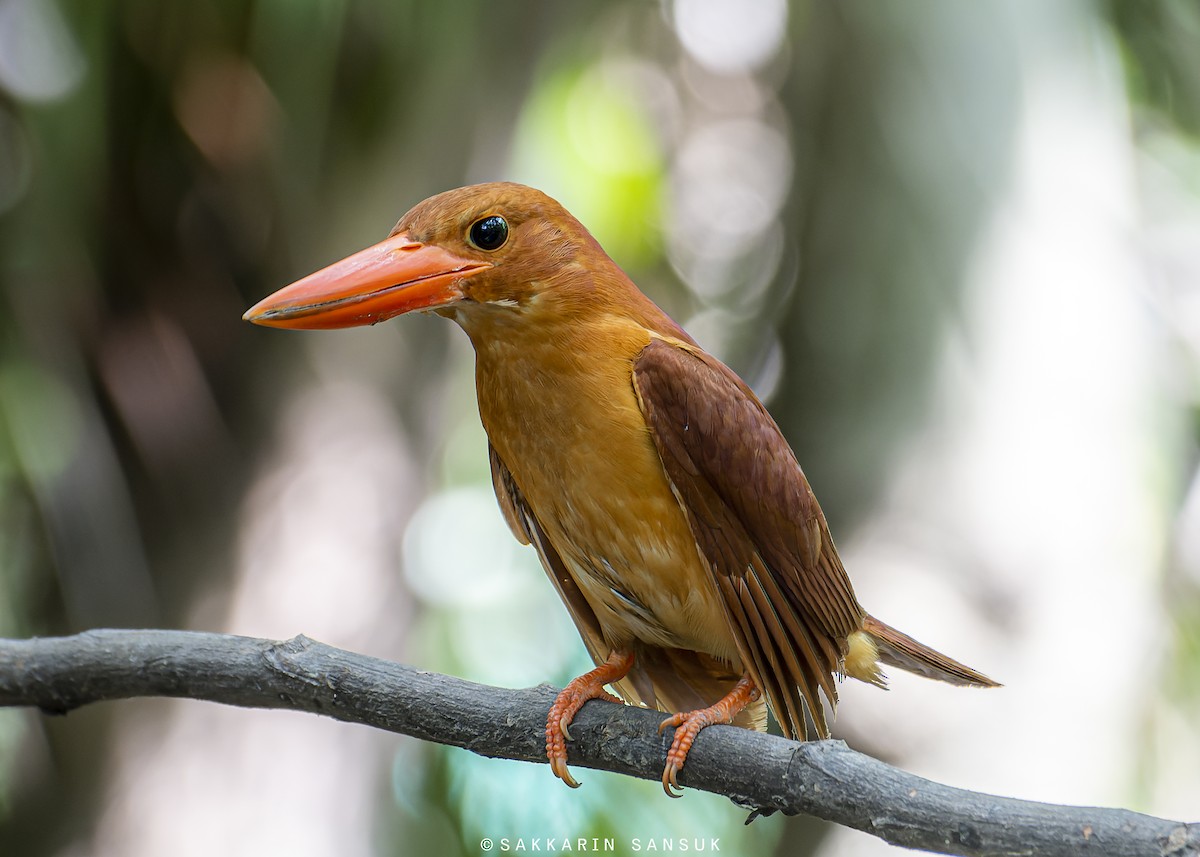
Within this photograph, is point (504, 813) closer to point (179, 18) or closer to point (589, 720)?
point (589, 720)

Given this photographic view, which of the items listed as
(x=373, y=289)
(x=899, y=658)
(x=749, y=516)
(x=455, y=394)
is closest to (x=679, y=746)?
(x=749, y=516)

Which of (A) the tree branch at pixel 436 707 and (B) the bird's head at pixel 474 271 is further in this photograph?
(B) the bird's head at pixel 474 271

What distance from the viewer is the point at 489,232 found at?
4.19 ft

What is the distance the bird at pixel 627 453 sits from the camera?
4.22 feet

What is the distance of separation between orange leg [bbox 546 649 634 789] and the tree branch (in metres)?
0.01

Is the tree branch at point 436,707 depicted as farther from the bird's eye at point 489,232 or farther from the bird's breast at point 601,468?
the bird's eye at point 489,232

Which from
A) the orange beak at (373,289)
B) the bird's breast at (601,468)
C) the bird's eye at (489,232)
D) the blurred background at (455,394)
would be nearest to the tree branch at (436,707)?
the bird's breast at (601,468)

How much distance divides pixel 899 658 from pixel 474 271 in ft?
2.76

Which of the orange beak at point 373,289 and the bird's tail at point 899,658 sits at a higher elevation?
the orange beak at point 373,289

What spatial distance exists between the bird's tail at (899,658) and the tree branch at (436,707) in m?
0.41

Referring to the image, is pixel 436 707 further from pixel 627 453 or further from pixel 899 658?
pixel 899 658

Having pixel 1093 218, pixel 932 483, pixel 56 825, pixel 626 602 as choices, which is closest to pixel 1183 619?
pixel 932 483

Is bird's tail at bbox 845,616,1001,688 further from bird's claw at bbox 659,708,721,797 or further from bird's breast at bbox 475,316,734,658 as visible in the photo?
bird's claw at bbox 659,708,721,797

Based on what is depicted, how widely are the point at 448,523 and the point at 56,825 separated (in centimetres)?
113
